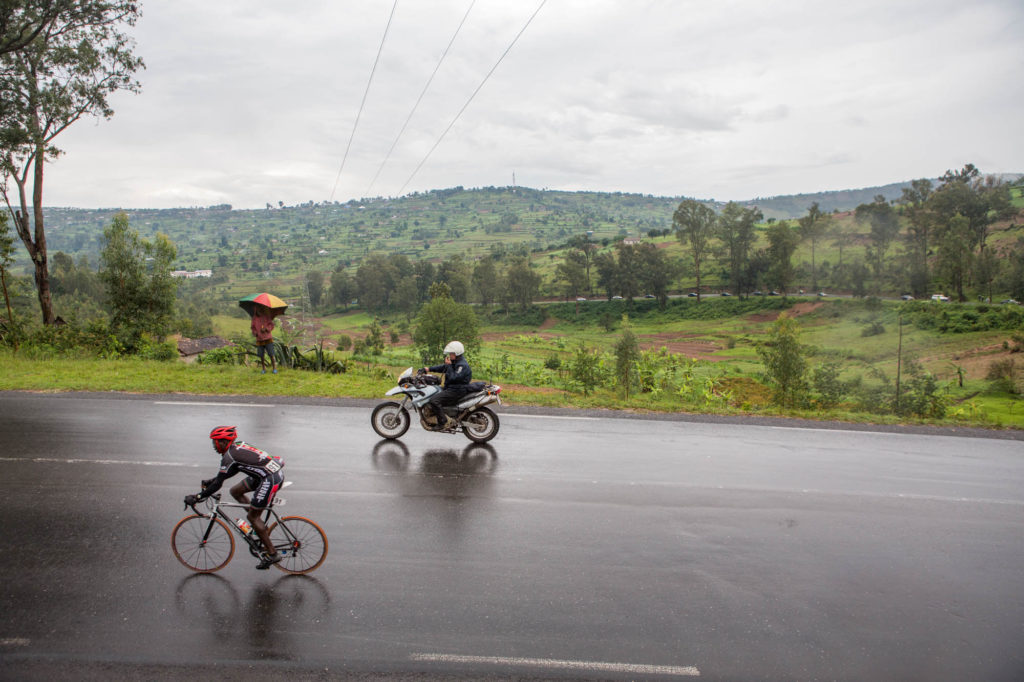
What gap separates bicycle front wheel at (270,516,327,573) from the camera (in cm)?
609

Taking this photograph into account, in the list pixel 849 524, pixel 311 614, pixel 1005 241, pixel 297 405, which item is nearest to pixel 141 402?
pixel 297 405

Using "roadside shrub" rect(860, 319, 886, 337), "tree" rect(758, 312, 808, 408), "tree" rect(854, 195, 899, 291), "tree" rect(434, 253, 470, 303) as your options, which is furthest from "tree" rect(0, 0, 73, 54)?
"tree" rect(854, 195, 899, 291)

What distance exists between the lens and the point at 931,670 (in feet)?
16.8

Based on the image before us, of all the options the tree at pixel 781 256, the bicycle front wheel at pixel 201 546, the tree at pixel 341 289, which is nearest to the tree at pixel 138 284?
the bicycle front wheel at pixel 201 546

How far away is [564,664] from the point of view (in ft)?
16.2

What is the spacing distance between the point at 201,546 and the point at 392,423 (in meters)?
4.84

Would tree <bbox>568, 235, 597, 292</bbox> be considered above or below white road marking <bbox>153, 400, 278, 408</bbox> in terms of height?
above

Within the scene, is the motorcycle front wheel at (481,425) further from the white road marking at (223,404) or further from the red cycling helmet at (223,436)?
the red cycling helmet at (223,436)

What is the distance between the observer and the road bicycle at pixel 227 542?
20.0 feet

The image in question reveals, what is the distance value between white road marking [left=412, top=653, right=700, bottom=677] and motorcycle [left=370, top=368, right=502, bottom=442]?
18.7 ft

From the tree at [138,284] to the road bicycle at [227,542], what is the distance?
795 inches

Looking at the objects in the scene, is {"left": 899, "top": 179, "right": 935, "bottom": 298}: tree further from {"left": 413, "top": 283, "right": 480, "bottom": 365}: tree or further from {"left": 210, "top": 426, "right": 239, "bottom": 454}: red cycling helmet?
{"left": 210, "top": 426, "right": 239, "bottom": 454}: red cycling helmet

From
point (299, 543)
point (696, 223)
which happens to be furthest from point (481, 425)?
point (696, 223)

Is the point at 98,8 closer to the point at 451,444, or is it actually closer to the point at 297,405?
the point at 297,405
